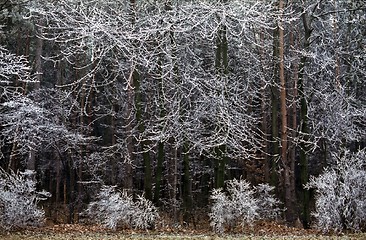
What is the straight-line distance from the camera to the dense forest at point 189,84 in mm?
12719

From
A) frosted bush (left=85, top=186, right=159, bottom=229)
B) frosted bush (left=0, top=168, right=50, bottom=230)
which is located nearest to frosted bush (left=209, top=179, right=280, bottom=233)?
frosted bush (left=85, top=186, right=159, bottom=229)

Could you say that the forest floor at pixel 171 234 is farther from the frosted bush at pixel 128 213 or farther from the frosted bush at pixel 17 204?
the frosted bush at pixel 17 204

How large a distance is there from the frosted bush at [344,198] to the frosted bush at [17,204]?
8.87 meters

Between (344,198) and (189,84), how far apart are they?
5.46 meters

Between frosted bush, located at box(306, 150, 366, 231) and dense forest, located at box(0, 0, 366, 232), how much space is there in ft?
0.73

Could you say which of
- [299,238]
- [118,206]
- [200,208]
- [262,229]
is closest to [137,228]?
[118,206]

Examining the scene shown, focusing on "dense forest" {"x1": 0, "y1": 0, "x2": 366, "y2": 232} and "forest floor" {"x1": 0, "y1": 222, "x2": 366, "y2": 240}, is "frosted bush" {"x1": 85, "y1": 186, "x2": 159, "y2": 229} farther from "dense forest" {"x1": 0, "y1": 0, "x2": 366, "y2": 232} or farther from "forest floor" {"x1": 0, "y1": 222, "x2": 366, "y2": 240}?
"dense forest" {"x1": 0, "y1": 0, "x2": 366, "y2": 232}

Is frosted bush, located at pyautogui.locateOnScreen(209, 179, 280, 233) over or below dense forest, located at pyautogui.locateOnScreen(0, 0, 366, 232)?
below

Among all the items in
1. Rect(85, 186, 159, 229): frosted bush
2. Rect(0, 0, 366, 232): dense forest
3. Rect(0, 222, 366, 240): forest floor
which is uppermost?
Rect(0, 0, 366, 232): dense forest

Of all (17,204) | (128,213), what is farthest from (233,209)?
(17,204)

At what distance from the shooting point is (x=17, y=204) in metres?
15.2

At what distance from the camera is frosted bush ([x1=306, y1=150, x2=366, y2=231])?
12977 millimetres

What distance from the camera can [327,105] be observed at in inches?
709

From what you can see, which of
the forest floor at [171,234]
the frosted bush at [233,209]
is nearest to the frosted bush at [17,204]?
the forest floor at [171,234]
